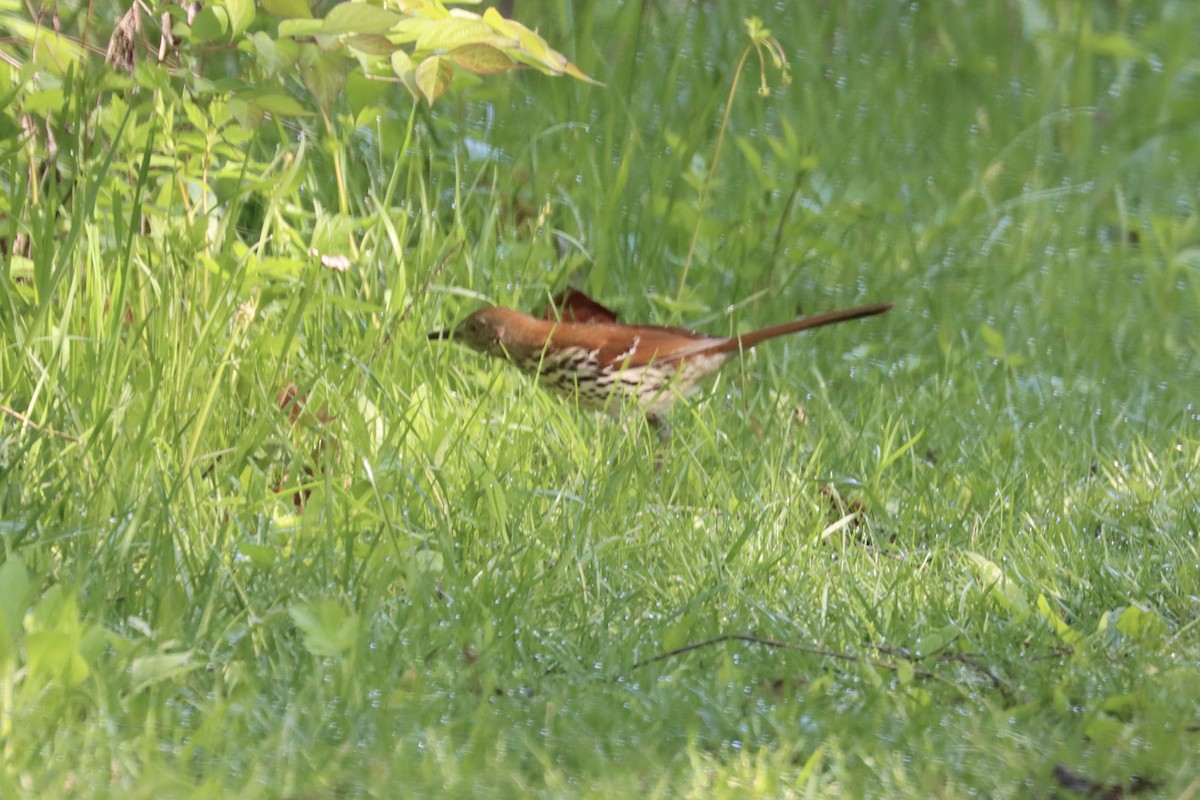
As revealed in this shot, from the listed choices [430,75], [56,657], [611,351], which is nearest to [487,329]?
[611,351]

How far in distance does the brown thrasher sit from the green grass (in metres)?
0.10

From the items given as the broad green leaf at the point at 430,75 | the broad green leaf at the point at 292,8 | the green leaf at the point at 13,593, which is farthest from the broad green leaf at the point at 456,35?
the green leaf at the point at 13,593

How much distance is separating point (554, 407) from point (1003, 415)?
4.66 ft

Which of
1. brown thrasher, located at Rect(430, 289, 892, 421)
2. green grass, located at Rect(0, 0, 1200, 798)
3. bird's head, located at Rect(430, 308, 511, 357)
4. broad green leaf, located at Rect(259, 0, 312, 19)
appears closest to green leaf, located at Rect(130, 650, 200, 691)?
green grass, located at Rect(0, 0, 1200, 798)

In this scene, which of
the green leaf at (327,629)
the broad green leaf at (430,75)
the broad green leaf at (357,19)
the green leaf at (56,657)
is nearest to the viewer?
the green leaf at (56,657)

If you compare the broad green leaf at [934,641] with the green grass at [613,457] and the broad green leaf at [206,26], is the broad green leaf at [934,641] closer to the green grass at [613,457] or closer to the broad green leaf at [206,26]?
the green grass at [613,457]

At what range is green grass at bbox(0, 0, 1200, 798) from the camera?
2332 mm

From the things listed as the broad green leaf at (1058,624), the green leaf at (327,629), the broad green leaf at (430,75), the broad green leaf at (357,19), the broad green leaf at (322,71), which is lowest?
the broad green leaf at (1058,624)

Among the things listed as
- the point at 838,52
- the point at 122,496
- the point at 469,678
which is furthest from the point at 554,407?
the point at 838,52

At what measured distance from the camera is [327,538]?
2932 millimetres

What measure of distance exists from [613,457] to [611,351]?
0.58 m

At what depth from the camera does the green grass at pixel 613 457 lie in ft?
7.65

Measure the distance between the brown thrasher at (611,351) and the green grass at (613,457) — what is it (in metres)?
0.10

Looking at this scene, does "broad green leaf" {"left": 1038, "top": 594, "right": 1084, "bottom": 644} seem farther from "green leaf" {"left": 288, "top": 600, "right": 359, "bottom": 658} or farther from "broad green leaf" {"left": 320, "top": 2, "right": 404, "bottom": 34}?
"broad green leaf" {"left": 320, "top": 2, "right": 404, "bottom": 34}
